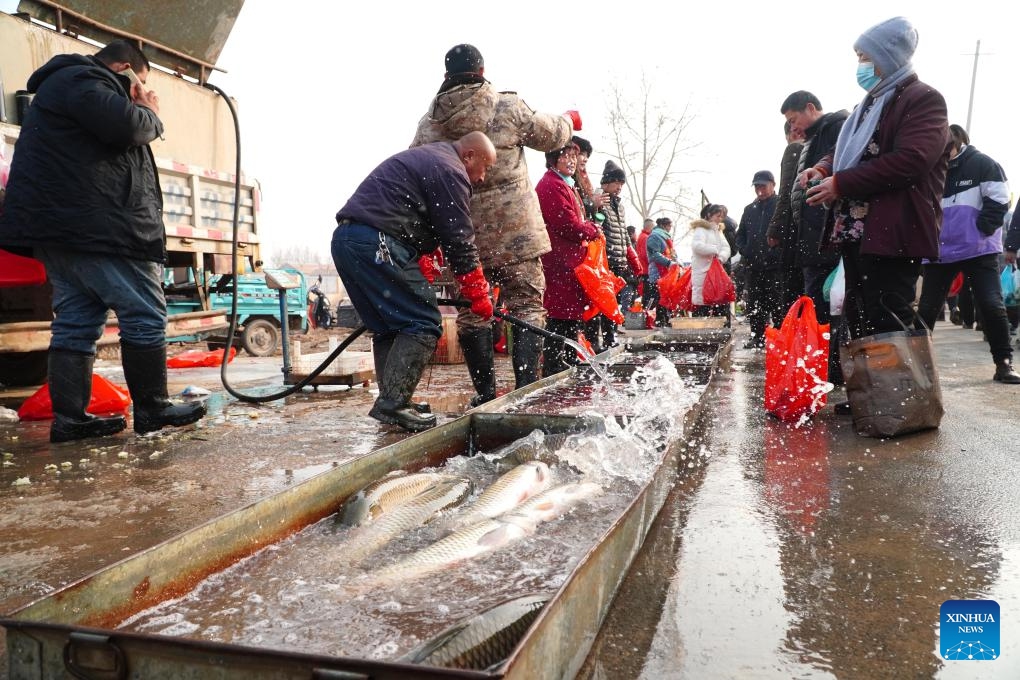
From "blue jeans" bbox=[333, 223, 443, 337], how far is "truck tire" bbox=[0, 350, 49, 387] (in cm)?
361

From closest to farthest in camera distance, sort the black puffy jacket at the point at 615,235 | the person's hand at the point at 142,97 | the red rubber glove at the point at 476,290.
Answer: the person's hand at the point at 142,97 < the red rubber glove at the point at 476,290 < the black puffy jacket at the point at 615,235

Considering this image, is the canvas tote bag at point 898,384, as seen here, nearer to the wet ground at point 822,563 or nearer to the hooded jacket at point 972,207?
the wet ground at point 822,563

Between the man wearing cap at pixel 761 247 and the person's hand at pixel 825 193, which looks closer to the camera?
the person's hand at pixel 825 193

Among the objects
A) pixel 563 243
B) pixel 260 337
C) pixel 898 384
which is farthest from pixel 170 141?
pixel 898 384

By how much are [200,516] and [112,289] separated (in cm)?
189

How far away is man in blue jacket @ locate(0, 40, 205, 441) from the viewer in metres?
3.75

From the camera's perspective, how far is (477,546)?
6.79ft

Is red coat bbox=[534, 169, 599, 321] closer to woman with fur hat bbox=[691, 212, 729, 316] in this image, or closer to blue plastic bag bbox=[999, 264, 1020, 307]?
woman with fur hat bbox=[691, 212, 729, 316]

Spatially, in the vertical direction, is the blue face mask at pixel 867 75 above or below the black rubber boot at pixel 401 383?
above

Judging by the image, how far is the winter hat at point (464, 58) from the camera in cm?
459

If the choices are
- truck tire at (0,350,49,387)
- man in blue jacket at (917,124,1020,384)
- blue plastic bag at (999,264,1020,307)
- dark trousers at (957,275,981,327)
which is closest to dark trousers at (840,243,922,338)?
man in blue jacket at (917,124,1020,384)

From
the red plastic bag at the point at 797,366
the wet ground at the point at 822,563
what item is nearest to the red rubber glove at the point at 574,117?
the red plastic bag at the point at 797,366

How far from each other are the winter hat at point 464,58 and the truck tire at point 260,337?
8.62 metres

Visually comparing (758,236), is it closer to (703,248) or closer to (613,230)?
(613,230)
